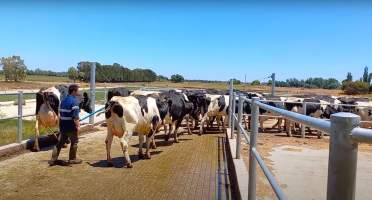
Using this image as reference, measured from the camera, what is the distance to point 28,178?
7449 mm

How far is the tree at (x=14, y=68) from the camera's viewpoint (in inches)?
3327

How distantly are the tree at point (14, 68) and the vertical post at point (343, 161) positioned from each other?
87576mm

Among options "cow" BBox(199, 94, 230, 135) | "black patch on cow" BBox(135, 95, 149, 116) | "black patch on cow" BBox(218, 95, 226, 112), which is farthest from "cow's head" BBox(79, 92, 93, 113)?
"black patch on cow" BBox(218, 95, 226, 112)

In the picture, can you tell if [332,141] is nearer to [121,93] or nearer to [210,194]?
[210,194]

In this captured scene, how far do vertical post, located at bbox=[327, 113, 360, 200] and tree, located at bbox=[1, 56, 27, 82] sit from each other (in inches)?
3448

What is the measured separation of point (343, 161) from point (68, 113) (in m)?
7.52

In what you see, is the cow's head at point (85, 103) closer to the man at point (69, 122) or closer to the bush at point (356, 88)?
the man at point (69, 122)

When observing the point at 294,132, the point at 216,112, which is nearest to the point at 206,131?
the point at 216,112

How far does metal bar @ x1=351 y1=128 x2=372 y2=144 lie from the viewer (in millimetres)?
1487

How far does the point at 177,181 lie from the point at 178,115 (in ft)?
17.2

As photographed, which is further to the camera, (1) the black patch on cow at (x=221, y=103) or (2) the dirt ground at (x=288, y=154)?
(1) the black patch on cow at (x=221, y=103)

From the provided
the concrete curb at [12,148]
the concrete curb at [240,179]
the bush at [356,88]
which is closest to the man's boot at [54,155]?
the concrete curb at [12,148]

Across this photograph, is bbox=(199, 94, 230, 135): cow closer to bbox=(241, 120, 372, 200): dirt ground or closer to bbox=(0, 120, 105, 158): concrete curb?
bbox=(241, 120, 372, 200): dirt ground

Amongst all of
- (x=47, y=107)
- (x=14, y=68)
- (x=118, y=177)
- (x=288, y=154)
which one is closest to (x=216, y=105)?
(x=288, y=154)
